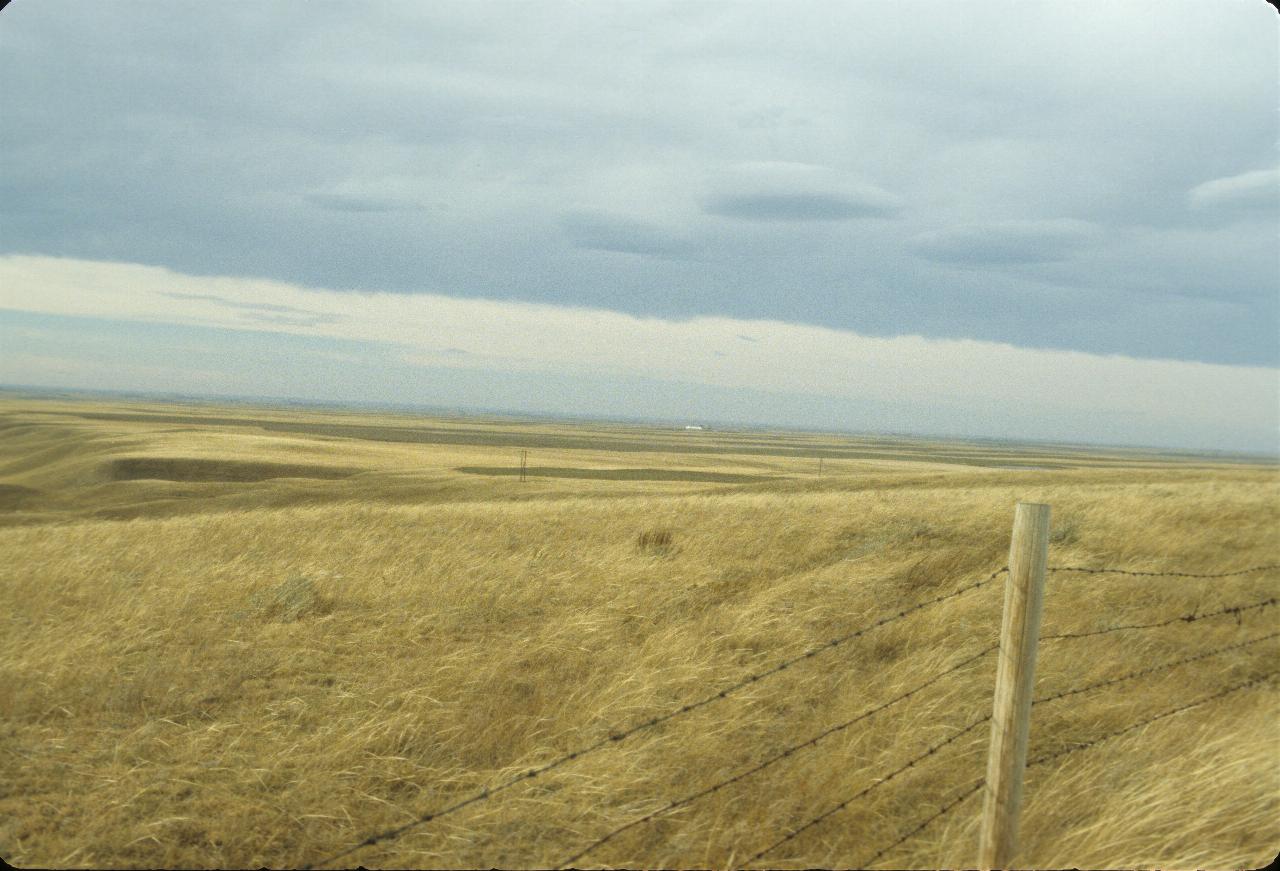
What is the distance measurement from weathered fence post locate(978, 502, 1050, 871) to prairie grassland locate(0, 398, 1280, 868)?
54 cm

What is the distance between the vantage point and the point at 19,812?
590 cm

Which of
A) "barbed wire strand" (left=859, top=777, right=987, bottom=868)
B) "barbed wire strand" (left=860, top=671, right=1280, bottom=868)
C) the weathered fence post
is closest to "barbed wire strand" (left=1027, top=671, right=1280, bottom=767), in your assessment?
"barbed wire strand" (left=860, top=671, right=1280, bottom=868)

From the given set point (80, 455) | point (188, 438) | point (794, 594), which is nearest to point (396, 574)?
point (794, 594)

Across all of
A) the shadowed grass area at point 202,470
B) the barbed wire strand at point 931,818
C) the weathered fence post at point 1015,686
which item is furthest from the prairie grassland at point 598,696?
the shadowed grass area at point 202,470

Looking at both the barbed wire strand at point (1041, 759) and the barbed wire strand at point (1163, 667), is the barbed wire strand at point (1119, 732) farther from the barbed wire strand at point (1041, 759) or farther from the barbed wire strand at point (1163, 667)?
the barbed wire strand at point (1163, 667)

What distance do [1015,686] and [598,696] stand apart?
412 cm

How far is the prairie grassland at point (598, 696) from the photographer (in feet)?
18.6

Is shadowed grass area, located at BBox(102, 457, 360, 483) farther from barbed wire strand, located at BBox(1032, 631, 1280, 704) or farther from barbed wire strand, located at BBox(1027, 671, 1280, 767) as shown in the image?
barbed wire strand, located at BBox(1027, 671, 1280, 767)

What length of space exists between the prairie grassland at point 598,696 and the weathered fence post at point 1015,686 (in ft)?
1.77

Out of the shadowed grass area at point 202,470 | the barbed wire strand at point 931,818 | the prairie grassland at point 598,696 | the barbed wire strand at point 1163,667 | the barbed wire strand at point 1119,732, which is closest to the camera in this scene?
the barbed wire strand at point 931,818

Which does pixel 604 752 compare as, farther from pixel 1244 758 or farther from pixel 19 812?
pixel 1244 758

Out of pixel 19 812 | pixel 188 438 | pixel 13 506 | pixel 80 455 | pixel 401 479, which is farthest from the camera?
pixel 188 438

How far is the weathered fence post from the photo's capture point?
15.6ft

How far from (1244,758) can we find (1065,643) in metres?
3.15
